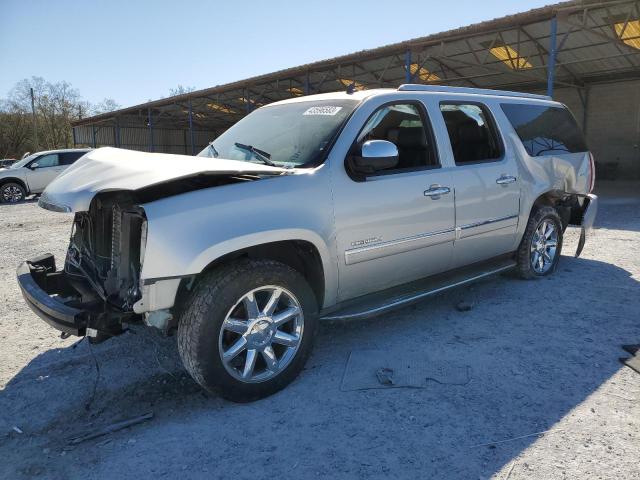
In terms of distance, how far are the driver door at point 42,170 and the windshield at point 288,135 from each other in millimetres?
14264

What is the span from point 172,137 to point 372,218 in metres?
38.2

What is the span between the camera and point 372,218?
3266 mm

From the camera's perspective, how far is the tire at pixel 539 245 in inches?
195

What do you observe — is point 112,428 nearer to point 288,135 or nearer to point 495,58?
point 288,135

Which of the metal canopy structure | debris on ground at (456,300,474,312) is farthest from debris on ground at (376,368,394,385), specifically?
the metal canopy structure

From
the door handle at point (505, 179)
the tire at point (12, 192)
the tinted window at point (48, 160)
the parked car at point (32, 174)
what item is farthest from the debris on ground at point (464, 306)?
the tire at point (12, 192)

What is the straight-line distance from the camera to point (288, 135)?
11.7 feet

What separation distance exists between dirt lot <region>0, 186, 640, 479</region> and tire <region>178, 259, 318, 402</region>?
0.55ft

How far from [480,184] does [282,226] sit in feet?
6.87

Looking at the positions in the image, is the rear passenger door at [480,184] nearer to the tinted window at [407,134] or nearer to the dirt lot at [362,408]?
the tinted window at [407,134]

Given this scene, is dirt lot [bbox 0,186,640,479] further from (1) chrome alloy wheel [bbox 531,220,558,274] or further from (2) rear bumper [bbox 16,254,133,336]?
(1) chrome alloy wheel [bbox 531,220,558,274]

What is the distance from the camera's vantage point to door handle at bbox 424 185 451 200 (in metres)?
3.63

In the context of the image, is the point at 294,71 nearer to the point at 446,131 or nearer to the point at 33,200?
the point at 33,200

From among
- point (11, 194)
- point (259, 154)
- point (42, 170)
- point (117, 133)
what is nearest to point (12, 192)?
point (11, 194)
